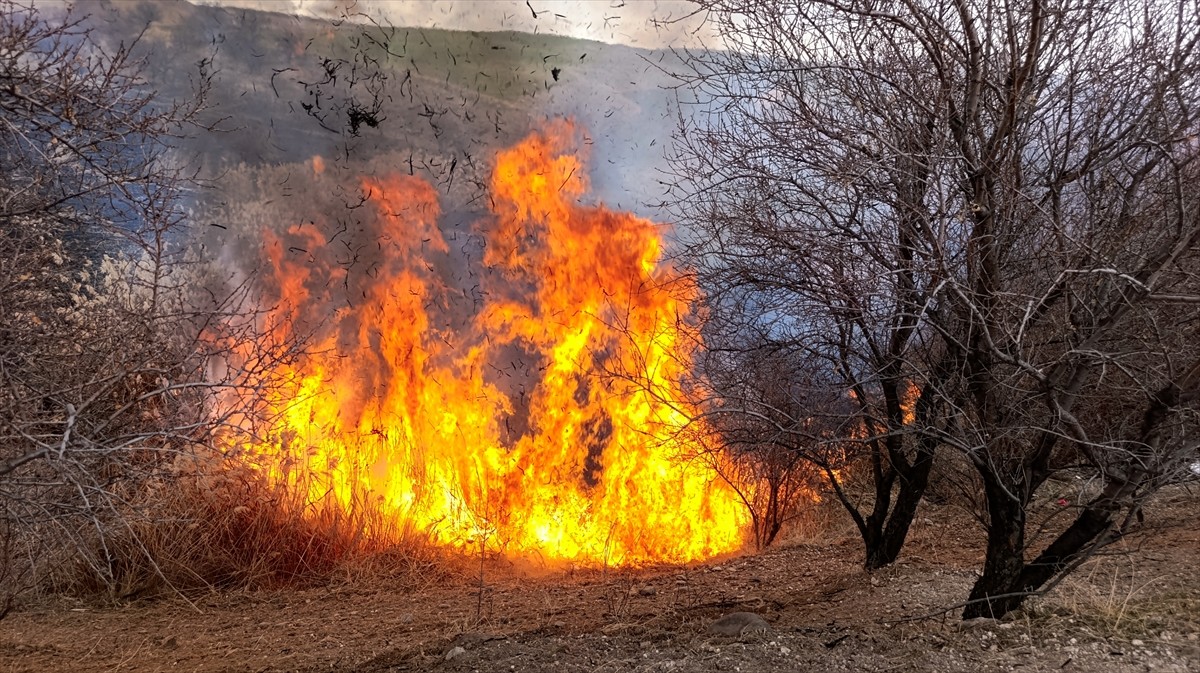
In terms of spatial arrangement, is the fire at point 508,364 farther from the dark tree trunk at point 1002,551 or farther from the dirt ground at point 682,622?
the dark tree trunk at point 1002,551

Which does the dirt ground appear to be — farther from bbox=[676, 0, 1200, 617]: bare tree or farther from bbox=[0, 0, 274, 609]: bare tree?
bbox=[0, 0, 274, 609]: bare tree

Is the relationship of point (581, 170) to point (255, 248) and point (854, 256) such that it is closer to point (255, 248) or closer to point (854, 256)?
point (255, 248)

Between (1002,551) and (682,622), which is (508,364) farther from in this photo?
(1002,551)

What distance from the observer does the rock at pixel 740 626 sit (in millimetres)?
4645

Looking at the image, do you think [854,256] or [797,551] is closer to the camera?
[854,256]

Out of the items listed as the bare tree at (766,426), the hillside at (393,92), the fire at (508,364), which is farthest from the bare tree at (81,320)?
the bare tree at (766,426)

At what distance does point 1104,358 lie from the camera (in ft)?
11.6

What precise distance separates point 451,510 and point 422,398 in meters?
1.40

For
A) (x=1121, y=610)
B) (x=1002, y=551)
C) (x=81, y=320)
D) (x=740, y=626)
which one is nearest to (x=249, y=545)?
(x=81, y=320)

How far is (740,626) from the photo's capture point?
15.8ft

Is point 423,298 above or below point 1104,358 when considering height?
above

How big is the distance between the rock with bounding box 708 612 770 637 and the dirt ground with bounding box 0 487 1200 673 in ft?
0.33

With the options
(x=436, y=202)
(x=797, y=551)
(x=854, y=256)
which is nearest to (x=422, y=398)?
(x=436, y=202)

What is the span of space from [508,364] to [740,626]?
196 inches
